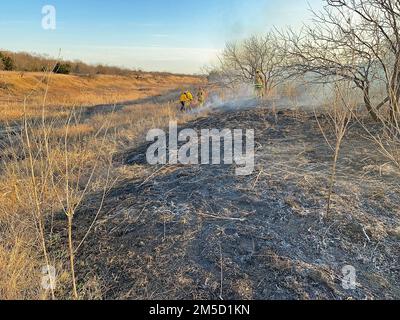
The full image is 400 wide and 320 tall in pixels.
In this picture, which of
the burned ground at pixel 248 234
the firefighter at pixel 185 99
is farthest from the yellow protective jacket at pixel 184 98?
the burned ground at pixel 248 234

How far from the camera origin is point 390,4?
25.0 feet

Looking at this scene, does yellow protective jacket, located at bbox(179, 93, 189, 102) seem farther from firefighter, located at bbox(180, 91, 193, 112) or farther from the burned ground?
the burned ground

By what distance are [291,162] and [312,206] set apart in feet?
5.79

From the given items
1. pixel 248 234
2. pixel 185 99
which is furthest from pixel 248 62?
pixel 248 234

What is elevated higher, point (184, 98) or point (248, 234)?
point (184, 98)

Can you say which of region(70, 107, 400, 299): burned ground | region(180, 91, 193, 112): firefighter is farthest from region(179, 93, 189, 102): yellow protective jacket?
region(70, 107, 400, 299): burned ground

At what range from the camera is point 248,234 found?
13.4ft

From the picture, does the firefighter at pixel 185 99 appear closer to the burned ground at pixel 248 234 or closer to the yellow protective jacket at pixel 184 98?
the yellow protective jacket at pixel 184 98

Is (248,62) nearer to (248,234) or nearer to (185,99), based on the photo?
(185,99)

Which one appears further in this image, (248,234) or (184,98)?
(184,98)

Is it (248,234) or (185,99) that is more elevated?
(185,99)

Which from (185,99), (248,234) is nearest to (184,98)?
(185,99)

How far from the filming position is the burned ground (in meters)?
3.31

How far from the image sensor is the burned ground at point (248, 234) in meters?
3.31
